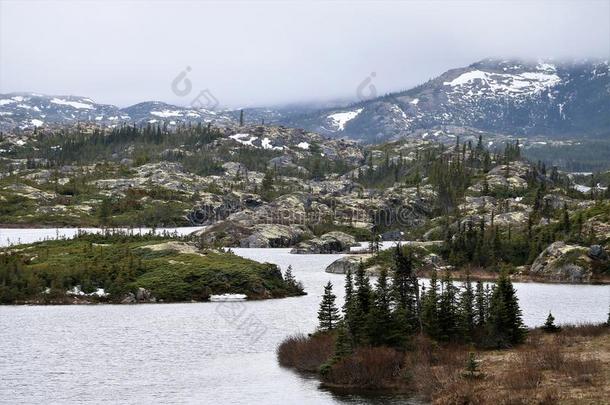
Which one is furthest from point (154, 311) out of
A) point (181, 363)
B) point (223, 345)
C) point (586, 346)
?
point (586, 346)

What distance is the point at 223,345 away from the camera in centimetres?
9744

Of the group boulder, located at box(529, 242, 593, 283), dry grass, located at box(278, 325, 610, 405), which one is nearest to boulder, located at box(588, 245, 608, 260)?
boulder, located at box(529, 242, 593, 283)

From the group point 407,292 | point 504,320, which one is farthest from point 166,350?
point 504,320

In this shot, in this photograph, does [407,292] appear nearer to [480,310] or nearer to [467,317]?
[467,317]

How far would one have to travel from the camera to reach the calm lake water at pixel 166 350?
6962 cm

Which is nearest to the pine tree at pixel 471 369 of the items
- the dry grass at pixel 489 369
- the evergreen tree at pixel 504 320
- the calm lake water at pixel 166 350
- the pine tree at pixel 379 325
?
the dry grass at pixel 489 369

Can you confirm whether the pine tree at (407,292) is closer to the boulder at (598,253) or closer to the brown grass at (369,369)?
the brown grass at (369,369)

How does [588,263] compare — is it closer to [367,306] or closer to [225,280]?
[225,280]

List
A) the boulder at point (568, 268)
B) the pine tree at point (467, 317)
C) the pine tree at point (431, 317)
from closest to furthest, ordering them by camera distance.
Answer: the pine tree at point (431, 317)
the pine tree at point (467, 317)
the boulder at point (568, 268)

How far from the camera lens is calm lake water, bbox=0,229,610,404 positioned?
69.6m

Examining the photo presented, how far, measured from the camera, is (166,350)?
307ft

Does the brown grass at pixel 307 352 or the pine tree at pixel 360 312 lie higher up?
the pine tree at pixel 360 312

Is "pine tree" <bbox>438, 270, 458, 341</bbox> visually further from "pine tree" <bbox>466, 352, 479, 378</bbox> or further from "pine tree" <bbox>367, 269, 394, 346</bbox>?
"pine tree" <bbox>466, 352, 479, 378</bbox>

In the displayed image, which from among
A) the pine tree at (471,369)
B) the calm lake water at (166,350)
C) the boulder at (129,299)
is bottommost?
the boulder at (129,299)
